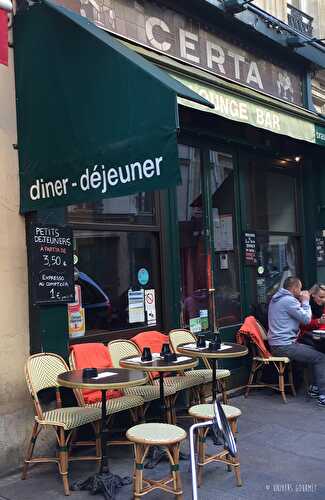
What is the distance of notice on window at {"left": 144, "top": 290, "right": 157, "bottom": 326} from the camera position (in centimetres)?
584

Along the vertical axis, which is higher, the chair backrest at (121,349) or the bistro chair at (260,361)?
the chair backrest at (121,349)

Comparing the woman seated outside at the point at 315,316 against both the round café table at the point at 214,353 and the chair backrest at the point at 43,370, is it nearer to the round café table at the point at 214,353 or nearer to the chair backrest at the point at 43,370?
the round café table at the point at 214,353

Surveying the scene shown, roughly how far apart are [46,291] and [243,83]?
14.1 ft

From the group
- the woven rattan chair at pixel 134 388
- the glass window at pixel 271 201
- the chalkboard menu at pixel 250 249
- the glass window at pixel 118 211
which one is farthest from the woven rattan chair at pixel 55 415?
the glass window at pixel 271 201

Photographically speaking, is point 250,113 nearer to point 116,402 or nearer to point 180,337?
point 180,337

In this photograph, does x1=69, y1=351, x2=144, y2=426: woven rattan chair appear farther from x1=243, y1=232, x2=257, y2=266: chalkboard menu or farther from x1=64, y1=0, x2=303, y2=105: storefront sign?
x1=64, y1=0, x2=303, y2=105: storefront sign

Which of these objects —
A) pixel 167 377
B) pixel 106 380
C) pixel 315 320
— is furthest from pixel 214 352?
pixel 315 320

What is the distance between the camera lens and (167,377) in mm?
5367

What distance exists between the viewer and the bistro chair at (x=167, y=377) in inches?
201

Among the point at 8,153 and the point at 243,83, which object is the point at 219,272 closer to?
the point at 243,83

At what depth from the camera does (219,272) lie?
691 centimetres

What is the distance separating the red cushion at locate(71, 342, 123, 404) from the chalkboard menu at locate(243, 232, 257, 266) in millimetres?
2946

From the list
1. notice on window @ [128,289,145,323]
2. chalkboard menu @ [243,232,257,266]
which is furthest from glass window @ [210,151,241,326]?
notice on window @ [128,289,145,323]

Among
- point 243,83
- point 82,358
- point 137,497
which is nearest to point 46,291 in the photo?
point 82,358
